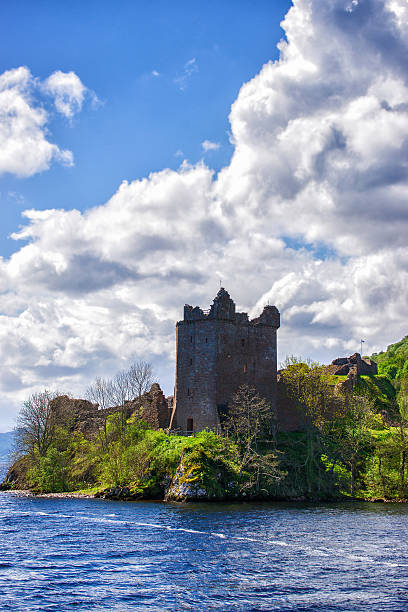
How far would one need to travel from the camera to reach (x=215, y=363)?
7212 centimetres

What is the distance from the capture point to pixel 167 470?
6266cm

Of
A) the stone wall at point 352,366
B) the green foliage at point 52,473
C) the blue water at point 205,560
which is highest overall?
the stone wall at point 352,366

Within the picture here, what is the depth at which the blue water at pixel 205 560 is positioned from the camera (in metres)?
25.3

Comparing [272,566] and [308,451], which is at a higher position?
[308,451]

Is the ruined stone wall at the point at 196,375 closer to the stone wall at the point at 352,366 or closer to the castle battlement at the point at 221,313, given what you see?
the castle battlement at the point at 221,313

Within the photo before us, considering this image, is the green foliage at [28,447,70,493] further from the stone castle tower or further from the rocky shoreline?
the stone castle tower

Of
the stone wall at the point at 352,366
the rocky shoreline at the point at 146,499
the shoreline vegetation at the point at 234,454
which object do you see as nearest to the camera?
the rocky shoreline at the point at 146,499

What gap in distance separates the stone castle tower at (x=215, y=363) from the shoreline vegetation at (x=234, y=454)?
7.39ft

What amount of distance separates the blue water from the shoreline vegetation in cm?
887

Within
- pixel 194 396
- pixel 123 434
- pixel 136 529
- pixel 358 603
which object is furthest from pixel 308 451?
pixel 358 603

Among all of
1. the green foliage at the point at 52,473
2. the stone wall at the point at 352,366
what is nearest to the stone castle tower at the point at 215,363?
the green foliage at the point at 52,473

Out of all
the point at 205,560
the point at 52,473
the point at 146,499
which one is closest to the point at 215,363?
the point at 146,499

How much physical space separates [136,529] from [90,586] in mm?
14940

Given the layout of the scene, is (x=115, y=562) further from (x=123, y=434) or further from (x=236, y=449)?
(x=123, y=434)
